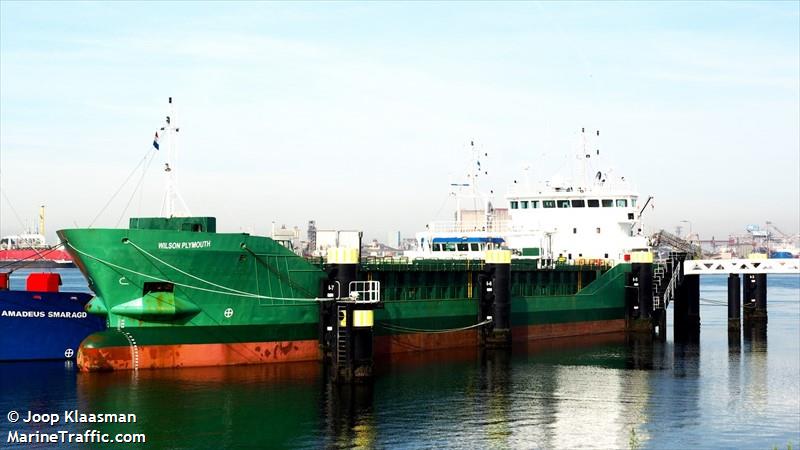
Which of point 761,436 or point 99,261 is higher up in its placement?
point 99,261

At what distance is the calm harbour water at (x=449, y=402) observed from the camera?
32.2 m

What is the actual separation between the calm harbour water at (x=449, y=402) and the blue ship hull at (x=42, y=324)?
863 millimetres

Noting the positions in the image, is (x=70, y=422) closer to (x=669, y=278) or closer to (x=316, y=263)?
(x=316, y=263)

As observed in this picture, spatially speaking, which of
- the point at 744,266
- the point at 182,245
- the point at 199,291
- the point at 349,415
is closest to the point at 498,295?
the point at 199,291

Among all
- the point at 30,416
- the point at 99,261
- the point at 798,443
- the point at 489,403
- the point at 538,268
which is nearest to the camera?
the point at 798,443

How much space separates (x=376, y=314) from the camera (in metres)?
49.5

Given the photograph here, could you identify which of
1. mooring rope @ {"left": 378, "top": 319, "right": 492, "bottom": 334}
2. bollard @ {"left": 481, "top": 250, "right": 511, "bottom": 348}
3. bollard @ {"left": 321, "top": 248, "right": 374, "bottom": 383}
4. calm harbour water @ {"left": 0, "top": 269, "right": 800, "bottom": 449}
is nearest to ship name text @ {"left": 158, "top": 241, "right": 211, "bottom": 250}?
calm harbour water @ {"left": 0, "top": 269, "right": 800, "bottom": 449}

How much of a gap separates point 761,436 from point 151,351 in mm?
24438

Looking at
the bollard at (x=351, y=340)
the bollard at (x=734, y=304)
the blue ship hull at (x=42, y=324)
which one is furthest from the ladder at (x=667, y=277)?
the blue ship hull at (x=42, y=324)

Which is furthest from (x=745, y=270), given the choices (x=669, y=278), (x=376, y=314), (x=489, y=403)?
(x=489, y=403)

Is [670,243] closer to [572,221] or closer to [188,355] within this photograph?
[572,221]

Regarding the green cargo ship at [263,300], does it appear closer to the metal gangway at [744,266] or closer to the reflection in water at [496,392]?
the reflection in water at [496,392]

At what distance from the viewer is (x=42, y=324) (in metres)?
47.6

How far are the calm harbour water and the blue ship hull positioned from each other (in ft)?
2.83
